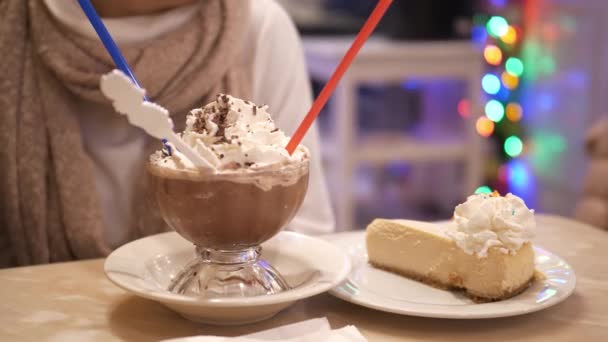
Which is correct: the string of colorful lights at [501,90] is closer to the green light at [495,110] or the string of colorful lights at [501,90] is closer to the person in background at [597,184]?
the green light at [495,110]

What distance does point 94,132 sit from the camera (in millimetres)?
1424

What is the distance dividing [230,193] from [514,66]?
3275 mm

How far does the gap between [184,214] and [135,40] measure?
2.27 ft

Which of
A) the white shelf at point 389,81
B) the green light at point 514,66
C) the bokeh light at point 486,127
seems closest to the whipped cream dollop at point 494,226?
the white shelf at point 389,81

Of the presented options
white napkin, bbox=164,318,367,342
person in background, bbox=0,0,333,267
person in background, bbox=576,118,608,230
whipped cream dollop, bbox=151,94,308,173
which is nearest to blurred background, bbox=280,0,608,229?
person in background, bbox=576,118,608,230

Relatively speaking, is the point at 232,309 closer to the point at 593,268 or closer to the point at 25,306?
the point at 25,306

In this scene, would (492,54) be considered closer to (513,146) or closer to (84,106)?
(513,146)

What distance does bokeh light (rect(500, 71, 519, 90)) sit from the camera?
3.76 m

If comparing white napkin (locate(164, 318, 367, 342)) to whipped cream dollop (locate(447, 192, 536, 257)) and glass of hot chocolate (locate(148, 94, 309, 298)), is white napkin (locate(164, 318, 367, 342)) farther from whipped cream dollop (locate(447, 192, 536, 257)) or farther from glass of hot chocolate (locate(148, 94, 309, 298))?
whipped cream dollop (locate(447, 192, 536, 257))

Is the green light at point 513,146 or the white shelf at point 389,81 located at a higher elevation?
the white shelf at point 389,81

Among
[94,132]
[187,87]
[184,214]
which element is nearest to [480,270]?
[184,214]

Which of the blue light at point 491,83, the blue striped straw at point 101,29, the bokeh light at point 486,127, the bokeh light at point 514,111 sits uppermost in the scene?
the blue striped straw at point 101,29

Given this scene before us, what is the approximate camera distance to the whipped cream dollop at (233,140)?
794mm

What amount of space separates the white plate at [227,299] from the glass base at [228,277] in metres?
0.03
